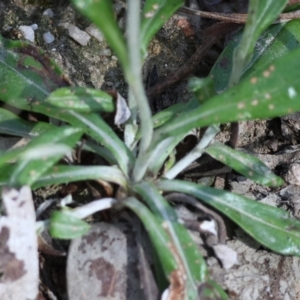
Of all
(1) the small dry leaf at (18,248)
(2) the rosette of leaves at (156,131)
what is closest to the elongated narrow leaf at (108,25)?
(2) the rosette of leaves at (156,131)

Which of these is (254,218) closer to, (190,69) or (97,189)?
(97,189)

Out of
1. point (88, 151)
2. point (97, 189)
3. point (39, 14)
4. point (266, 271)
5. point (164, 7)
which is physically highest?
point (39, 14)

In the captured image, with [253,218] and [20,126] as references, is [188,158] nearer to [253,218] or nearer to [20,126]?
[253,218]

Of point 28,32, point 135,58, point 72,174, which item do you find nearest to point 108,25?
A: point 135,58

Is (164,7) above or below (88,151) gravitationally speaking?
above

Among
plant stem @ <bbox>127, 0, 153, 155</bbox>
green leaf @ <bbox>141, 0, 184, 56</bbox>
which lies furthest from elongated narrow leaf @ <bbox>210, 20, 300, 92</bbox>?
plant stem @ <bbox>127, 0, 153, 155</bbox>

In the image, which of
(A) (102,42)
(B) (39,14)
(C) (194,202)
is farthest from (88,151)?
(B) (39,14)

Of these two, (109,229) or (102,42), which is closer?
(109,229)
